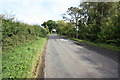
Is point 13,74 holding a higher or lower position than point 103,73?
higher

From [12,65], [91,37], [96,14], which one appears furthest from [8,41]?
[96,14]

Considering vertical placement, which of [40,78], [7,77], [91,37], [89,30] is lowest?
[40,78]

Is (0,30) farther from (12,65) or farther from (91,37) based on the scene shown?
(91,37)

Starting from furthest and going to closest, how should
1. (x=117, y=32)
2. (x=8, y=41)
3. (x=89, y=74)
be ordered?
(x=117, y=32) → (x=8, y=41) → (x=89, y=74)

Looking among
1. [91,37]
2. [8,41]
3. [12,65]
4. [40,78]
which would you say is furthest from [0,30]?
[91,37]

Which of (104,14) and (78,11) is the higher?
(78,11)

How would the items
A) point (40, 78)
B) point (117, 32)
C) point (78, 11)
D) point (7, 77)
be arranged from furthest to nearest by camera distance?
point (78, 11) < point (117, 32) < point (40, 78) < point (7, 77)

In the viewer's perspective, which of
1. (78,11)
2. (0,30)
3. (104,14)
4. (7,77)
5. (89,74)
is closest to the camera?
(7,77)

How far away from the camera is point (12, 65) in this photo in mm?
3689

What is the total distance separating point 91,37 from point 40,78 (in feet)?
50.6

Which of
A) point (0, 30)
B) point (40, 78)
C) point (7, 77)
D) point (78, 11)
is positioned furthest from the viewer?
point (78, 11)

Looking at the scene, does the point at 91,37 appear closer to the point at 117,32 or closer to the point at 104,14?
the point at 104,14

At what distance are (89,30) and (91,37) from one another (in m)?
1.55

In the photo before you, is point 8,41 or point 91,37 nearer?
point 8,41
